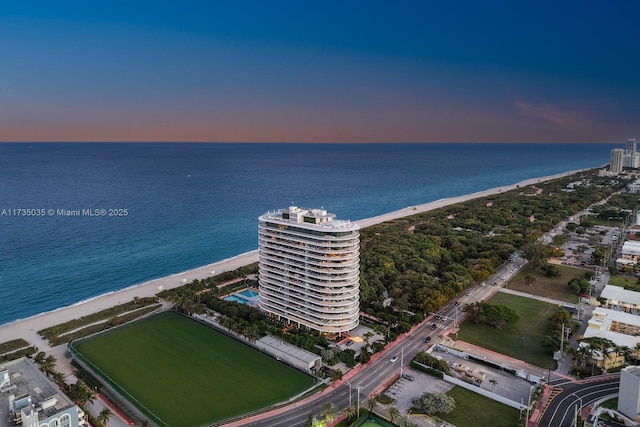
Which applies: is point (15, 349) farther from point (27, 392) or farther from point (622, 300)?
point (622, 300)

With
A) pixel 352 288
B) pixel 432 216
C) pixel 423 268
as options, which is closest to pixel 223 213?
pixel 432 216

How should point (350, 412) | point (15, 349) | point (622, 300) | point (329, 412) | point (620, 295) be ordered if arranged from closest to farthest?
point (329, 412)
point (350, 412)
point (15, 349)
point (622, 300)
point (620, 295)

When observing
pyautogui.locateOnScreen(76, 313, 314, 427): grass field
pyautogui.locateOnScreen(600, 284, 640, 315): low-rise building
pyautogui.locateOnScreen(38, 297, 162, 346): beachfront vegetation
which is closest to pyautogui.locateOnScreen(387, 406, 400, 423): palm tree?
pyautogui.locateOnScreen(76, 313, 314, 427): grass field

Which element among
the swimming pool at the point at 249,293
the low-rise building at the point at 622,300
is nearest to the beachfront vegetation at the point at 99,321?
the swimming pool at the point at 249,293

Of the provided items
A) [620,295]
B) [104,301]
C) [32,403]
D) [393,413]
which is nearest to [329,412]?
[393,413]

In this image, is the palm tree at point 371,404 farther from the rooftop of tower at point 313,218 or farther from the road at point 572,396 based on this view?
the rooftop of tower at point 313,218
